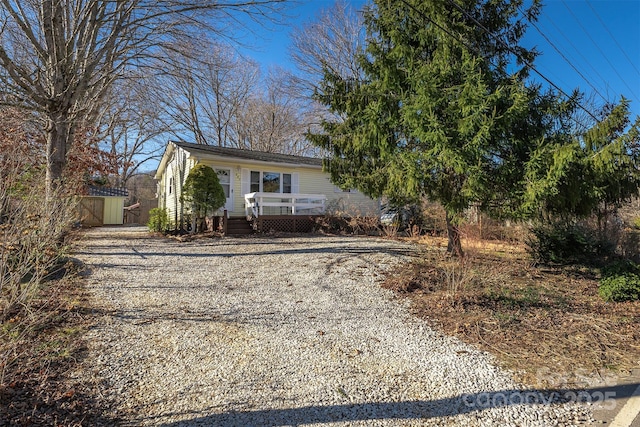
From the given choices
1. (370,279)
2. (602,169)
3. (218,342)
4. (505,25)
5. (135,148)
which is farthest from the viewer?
(135,148)

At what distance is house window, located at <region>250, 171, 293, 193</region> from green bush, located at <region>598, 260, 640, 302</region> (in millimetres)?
12162

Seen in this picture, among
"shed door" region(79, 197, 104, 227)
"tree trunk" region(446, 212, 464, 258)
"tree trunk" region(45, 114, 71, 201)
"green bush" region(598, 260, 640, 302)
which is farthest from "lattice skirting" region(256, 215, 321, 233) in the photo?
"shed door" region(79, 197, 104, 227)

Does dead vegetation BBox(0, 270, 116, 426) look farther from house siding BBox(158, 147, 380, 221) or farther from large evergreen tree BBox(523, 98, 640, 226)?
house siding BBox(158, 147, 380, 221)

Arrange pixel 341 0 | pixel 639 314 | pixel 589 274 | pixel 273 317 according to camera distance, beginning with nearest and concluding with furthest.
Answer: pixel 273 317, pixel 639 314, pixel 589 274, pixel 341 0

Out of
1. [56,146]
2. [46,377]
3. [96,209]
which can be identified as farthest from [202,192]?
[96,209]

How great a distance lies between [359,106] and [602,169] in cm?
460

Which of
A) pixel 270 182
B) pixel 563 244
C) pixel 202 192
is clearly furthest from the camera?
pixel 270 182

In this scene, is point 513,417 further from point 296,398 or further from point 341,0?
point 341,0

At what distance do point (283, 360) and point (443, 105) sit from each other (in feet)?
17.0

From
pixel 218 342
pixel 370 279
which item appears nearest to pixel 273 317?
pixel 218 342

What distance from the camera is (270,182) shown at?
→ 15609mm

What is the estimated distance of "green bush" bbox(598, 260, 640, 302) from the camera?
5488mm

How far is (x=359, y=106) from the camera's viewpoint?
25.6 feet

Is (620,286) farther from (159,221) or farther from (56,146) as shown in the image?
(159,221)
